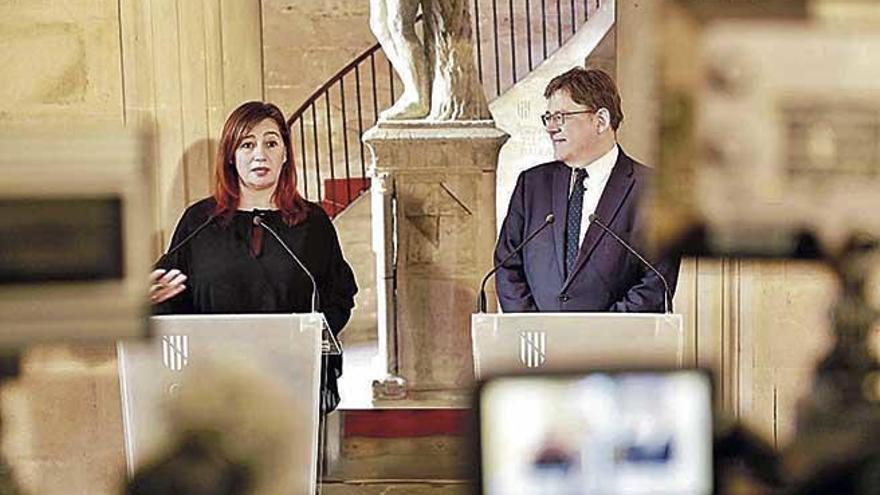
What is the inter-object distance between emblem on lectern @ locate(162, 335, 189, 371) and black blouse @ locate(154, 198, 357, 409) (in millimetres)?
392

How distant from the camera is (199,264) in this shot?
3.33ft

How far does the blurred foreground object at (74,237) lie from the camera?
249 mm

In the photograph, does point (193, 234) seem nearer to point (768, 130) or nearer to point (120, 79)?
point (120, 79)

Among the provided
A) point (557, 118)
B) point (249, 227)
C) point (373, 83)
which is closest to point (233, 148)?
point (249, 227)

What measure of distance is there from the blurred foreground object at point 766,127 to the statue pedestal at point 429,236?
172cm

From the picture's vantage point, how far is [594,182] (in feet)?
3.24

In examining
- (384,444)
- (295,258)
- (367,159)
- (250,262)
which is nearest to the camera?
(250,262)

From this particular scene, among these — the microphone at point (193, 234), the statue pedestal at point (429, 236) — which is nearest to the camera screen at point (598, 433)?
the microphone at point (193, 234)

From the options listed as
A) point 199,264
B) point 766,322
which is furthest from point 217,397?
point 199,264

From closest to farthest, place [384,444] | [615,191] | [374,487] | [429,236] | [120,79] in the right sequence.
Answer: [615,191]
[120,79]
[374,487]
[384,444]
[429,236]

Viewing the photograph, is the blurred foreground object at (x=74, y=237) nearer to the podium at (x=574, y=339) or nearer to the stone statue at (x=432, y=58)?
the podium at (x=574, y=339)

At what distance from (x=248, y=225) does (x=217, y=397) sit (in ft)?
2.45

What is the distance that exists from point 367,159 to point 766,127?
3083 mm

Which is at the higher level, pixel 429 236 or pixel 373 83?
pixel 373 83
